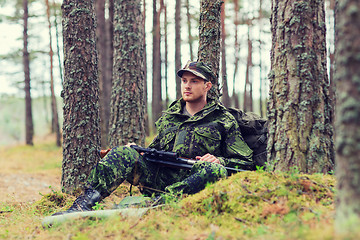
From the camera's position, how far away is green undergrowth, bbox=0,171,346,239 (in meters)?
2.67

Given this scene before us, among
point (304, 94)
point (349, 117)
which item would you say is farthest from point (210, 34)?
point (349, 117)

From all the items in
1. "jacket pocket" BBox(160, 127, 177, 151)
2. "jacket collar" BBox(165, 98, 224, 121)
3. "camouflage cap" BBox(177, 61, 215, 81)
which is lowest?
A: "jacket pocket" BBox(160, 127, 177, 151)

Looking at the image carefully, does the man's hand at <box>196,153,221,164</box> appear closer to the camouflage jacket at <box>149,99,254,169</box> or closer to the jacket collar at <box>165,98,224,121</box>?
the camouflage jacket at <box>149,99,254,169</box>

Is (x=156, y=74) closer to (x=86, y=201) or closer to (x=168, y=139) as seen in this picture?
(x=168, y=139)

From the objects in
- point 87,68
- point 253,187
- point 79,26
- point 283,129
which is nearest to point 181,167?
point 253,187

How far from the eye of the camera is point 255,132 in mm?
4898

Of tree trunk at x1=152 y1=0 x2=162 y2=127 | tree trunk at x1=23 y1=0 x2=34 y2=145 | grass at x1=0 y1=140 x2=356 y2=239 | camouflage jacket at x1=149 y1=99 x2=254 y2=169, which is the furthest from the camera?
tree trunk at x1=23 y1=0 x2=34 y2=145

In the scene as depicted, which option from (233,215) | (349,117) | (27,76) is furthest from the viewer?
(27,76)

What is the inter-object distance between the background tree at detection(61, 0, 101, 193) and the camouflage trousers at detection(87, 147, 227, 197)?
4.29 ft

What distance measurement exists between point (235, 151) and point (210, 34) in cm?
257

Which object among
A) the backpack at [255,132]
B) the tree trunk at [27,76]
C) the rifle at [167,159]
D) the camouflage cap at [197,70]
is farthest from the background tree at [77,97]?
the tree trunk at [27,76]

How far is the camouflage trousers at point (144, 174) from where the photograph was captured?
3832mm

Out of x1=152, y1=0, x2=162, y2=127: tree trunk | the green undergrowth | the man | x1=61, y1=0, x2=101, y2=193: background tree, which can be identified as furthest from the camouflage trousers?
x1=152, y1=0, x2=162, y2=127: tree trunk

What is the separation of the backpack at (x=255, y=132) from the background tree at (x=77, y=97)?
2.49m
